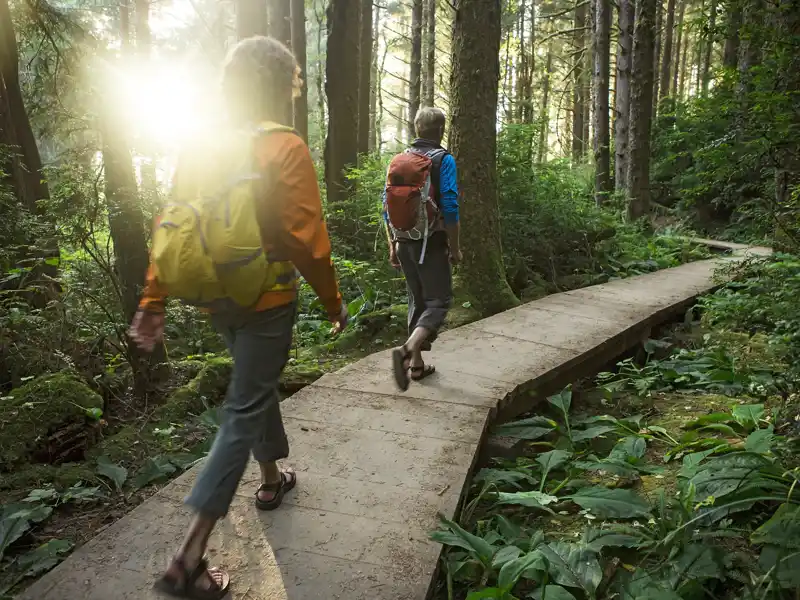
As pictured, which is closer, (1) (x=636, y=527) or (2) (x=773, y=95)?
(1) (x=636, y=527)

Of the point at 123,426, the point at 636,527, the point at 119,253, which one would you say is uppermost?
the point at 119,253

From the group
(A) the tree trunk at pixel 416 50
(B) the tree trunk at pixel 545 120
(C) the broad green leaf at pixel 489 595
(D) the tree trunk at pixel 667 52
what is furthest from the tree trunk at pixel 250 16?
(D) the tree trunk at pixel 667 52

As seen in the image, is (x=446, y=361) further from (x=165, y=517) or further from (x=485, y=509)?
(x=165, y=517)

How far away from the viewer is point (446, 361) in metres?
5.29

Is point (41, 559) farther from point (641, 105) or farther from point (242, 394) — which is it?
point (641, 105)

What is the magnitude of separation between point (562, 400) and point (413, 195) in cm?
199

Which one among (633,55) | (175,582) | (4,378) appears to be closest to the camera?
(175,582)

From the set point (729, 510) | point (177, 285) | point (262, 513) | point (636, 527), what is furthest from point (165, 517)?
point (729, 510)

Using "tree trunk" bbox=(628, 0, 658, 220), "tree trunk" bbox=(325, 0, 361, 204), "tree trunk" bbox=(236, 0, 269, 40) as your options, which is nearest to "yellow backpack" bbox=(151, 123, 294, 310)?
"tree trunk" bbox=(236, 0, 269, 40)

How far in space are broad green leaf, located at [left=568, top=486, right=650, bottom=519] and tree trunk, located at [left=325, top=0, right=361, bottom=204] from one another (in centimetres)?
1037

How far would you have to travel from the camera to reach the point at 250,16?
9.64 m

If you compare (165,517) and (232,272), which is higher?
(232,272)

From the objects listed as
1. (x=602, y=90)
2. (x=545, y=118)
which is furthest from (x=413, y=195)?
(x=602, y=90)

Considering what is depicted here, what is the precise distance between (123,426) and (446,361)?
2.96 metres
